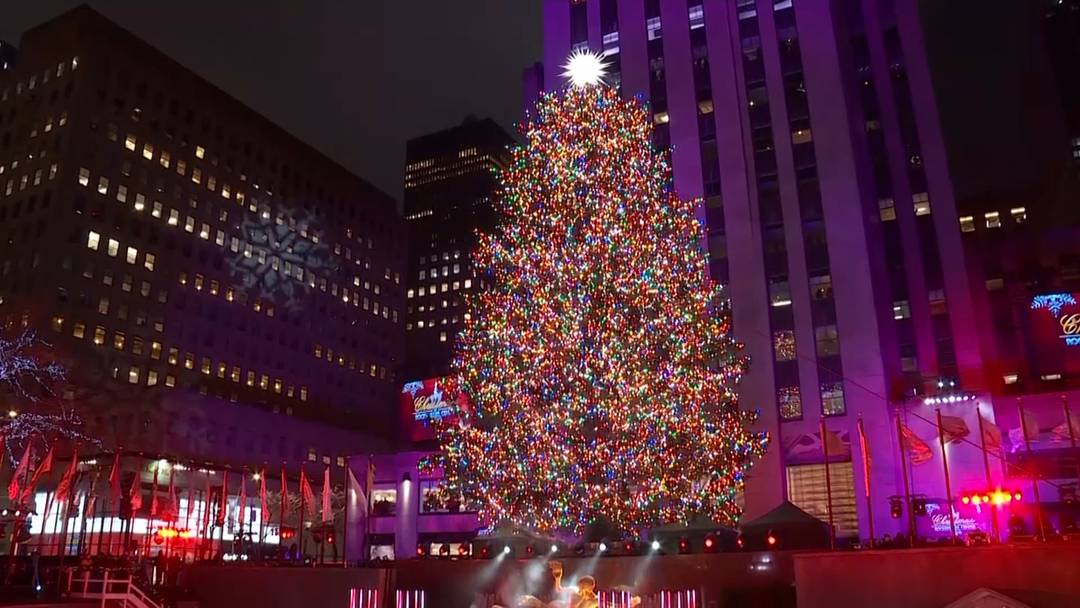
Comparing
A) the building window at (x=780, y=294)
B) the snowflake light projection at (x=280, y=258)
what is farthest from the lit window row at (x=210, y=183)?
the building window at (x=780, y=294)

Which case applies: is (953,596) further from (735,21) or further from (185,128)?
(185,128)

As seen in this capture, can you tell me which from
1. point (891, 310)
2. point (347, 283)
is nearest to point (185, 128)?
point (347, 283)

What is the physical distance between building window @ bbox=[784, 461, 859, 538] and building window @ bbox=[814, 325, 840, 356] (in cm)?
556

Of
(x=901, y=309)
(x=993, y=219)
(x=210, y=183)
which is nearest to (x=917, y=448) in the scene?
(x=901, y=309)

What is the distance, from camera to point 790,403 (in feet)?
132

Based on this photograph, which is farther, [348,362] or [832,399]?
[348,362]

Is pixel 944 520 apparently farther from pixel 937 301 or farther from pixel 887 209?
pixel 887 209

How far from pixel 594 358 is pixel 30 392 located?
53.9m

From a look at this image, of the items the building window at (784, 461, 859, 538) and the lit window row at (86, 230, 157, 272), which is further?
the lit window row at (86, 230, 157, 272)

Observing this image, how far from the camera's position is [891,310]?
147 ft

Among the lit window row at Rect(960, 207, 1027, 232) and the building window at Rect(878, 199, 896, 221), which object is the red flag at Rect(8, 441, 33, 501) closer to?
the building window at Rect(878, 199, 896, 221)

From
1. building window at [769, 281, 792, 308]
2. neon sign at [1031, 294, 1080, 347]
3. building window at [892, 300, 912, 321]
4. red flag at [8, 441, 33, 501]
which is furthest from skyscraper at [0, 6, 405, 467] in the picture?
neon sign at [1031, 294, 1080, 347]

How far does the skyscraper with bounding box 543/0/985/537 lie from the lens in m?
39.3

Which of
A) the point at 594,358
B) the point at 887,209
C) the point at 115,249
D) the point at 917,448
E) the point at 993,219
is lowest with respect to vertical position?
the point at 917,448
